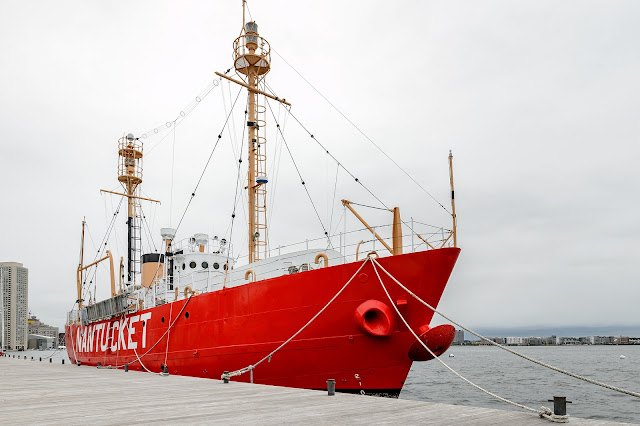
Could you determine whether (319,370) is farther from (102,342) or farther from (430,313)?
(102,342)

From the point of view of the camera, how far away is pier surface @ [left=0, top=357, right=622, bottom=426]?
606 centimetres

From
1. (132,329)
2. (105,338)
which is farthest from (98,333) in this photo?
(132,329)

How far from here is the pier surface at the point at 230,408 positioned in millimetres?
6059

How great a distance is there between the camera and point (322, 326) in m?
12.6

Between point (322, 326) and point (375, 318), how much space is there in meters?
1.38

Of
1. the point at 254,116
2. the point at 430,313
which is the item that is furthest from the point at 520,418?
the point at 254,116

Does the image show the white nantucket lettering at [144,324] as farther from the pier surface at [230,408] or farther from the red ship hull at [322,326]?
the pier surface at [230,408]

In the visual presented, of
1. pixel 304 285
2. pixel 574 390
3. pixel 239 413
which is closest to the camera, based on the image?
pixel 239 413

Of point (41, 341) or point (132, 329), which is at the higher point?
point (132, 329)

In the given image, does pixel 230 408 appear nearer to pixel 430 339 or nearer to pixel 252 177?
pixel 430 339

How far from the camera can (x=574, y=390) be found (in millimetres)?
27953

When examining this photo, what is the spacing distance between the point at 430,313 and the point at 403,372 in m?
1.52

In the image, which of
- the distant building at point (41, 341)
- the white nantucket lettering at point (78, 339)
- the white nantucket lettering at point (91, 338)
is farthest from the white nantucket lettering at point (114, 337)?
the distant building at point (41, 341)

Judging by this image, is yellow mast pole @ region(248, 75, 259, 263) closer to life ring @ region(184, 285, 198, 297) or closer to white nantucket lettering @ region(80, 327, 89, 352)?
life ring @ region(184, 285, 198, 297)
